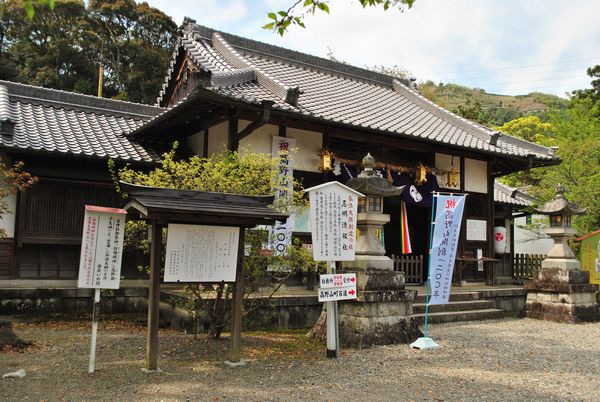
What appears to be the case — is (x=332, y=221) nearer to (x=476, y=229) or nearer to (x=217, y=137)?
(x=217, y=137)

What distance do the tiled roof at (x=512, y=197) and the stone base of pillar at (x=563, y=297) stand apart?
585cm

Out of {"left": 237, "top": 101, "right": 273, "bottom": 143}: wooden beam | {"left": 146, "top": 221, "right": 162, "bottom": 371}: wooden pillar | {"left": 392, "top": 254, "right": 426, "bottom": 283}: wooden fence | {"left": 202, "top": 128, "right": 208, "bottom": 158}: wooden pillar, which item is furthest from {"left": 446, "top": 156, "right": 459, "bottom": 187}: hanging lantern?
{"left": 146, "top": 221, "right": 162, "bottom": 371}: wooden pillar

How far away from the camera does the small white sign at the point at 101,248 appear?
20.0ft

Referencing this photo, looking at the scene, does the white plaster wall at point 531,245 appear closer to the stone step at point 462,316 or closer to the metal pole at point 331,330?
the stone step at point 462,316

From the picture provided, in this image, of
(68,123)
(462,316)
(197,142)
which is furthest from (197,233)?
→ (68,123)

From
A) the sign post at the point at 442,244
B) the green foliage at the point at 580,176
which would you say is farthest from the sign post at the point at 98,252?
the green foliage at the point at 580,176

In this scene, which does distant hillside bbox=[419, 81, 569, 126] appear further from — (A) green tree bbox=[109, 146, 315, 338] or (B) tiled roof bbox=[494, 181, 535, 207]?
(A) green tree bbox=[109, 146, 315, 338]

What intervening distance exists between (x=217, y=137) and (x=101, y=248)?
19.6ft

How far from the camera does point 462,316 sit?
1152cm

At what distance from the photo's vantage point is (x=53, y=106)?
42.7 feet

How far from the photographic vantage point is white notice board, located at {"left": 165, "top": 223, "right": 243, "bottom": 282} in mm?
6258

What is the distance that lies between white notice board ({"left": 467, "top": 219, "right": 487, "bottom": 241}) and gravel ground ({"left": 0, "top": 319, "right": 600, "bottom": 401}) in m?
5.68

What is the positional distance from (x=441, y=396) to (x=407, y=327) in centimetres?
293

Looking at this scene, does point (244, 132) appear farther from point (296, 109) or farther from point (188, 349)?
point (188, 349)
